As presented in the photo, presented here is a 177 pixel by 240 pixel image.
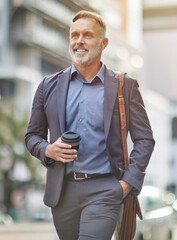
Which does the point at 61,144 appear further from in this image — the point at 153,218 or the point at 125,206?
the point at 153,218

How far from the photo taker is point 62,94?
4148 millimetres

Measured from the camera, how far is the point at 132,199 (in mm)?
4164

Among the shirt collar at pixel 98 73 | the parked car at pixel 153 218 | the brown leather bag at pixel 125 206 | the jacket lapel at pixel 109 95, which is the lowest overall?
the parked car at pixel 153 218

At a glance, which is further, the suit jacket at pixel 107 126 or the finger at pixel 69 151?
the suit jacket at pixel 107 126

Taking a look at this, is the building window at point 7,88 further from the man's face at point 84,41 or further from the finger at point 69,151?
the finger at point 69,151

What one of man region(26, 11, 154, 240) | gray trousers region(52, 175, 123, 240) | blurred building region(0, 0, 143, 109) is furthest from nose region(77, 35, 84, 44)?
blurred building region(0, 0, 143, 109)

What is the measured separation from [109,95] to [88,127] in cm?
23

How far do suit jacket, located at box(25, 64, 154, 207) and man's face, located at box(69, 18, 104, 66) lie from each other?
140 mm

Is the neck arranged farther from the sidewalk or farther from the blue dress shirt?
the sidewalk

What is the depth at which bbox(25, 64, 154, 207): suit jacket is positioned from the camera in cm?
405

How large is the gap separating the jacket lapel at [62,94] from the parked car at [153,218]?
22.1ft

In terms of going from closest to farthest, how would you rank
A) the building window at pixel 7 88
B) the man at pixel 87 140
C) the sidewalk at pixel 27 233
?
the man at pixel 87 140, the sidewalk at pixel 27 233, the building window at pixel 7 88

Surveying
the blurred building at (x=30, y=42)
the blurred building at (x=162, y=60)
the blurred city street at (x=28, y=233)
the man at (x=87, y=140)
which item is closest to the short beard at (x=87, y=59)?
the man at (x=87, y=140)

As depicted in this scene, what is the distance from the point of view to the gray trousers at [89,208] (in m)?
3.87
